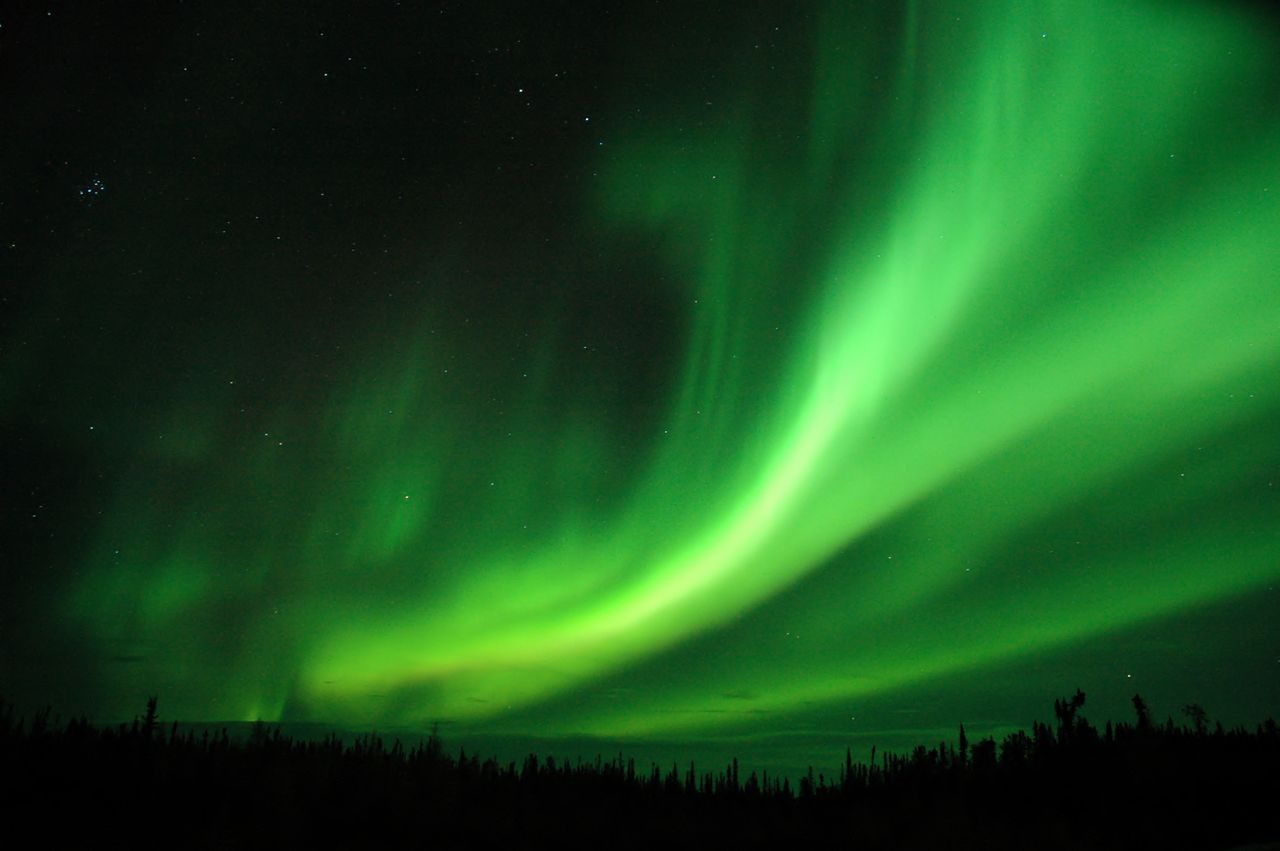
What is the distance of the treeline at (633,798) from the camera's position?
4244cm

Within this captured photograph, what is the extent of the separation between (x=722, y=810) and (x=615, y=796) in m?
8.53

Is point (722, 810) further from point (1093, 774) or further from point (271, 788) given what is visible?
point (271, 788)

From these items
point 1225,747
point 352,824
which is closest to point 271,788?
point 352,824

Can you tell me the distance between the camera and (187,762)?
57844 millimetres

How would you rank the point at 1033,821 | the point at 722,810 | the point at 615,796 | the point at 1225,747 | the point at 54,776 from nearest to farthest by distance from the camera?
the point at 1033,821 → the point at 1225,747 → the point at 54,776 → the point at 722,810 → the point at 615,796

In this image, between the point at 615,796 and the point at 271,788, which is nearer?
the point at 271,788

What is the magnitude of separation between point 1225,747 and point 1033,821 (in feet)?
43.9

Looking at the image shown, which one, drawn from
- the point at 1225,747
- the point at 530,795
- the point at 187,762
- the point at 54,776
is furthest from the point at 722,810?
the point at 54,776

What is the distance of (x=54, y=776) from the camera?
5531cm

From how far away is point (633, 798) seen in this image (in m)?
64.7

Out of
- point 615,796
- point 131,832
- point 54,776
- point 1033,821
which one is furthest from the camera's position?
point 615,796

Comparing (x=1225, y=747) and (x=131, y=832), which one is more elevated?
(x=1225, y=747)

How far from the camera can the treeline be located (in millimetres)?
42438

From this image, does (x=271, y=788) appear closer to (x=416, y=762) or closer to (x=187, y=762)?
(x=187, y=762)
